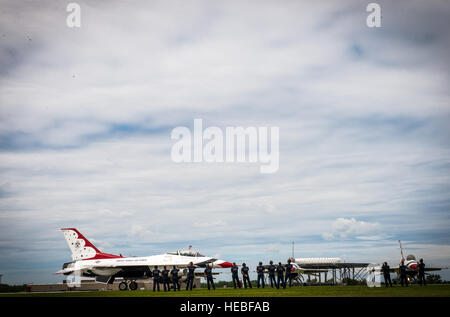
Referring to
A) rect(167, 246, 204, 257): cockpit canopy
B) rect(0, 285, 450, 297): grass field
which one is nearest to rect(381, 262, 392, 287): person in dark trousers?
rect(0, 285, 450, 297): grass field

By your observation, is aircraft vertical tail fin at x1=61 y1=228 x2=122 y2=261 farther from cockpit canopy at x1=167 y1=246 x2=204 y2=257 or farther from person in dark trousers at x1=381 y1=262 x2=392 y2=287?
person in dark trousers at x1=381 y1=262 x2=392 y2=287

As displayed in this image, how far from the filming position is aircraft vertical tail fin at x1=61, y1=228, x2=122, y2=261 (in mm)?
50703

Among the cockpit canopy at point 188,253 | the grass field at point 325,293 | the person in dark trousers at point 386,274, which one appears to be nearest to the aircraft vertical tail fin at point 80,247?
the cockpit canopy at point 188,253

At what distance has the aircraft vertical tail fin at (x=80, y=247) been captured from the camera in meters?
50.7

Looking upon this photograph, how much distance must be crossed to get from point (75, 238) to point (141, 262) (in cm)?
1231

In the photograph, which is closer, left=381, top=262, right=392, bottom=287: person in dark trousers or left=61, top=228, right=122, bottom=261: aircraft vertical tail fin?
left=381, top=262, right=392, bottom=287: person in dark trousers

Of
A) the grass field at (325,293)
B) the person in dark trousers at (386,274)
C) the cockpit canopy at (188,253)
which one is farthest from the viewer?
the cockpit canopy at (188,253)

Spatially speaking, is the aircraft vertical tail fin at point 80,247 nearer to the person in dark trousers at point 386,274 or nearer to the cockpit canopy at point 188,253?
the cockpit canopy at point 188,253

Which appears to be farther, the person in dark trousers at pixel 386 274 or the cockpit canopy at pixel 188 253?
the cockpit canopy at pixel 188 253

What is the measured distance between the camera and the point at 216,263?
42.0 meters

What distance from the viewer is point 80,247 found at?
170 feet
